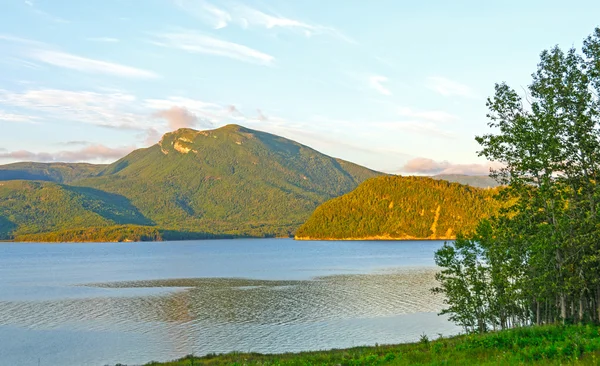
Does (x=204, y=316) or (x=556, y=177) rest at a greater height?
(x=556, y=177)

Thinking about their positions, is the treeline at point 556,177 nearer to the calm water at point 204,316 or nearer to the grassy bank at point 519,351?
the grassy bank at point 519,351

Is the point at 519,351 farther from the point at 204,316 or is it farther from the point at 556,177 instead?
the point at 204,316

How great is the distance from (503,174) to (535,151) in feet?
8.83

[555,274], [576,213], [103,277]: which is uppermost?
[576,213]

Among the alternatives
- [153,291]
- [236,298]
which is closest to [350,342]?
[236,298]

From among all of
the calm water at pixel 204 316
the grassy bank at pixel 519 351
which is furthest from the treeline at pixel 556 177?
the calm water at pixel 204 316

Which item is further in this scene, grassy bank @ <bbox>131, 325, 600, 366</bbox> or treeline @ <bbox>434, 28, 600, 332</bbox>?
treeline @ <bbox>434, 28, 600, 332</bbox>

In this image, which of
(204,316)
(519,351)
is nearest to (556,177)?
(519,351)

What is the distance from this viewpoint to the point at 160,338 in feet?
174

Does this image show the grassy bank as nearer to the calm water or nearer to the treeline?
the treeline

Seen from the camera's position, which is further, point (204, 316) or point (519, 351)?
point (204, 316)

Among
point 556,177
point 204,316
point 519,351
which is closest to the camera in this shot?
point 519,351

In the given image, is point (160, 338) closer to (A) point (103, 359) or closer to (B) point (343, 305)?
(A) point (103, 359)

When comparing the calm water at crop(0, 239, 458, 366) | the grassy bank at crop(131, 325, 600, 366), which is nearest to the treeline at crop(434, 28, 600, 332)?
the grassy bank at crop(131, 325, 600, 366)
